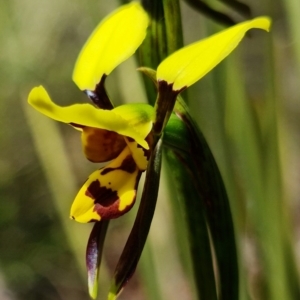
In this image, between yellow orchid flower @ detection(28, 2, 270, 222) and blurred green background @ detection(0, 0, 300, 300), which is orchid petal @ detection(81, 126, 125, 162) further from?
blurred green background @ detection(0, 0, 300, 300)

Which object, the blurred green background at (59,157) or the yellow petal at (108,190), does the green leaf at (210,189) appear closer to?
the yellow petal at (108,190)

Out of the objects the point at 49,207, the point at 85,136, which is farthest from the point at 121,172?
the point at 49,207

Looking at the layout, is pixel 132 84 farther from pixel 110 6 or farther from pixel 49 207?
pixel 49 207

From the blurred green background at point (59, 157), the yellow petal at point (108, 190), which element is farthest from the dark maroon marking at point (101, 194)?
the blurred green background at point (59, 157)

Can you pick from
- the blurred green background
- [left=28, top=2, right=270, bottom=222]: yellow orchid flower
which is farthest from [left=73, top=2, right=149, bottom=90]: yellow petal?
the blurred green background

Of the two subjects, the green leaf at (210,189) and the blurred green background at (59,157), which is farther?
the blurred green background at (59,157)

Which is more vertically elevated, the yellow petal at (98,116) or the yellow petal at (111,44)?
the yellow petal at (111,44)
